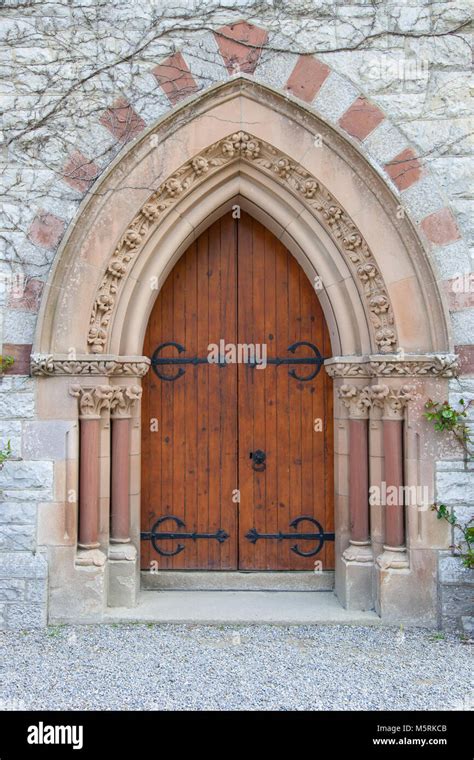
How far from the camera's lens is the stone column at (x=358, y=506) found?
4.08 metres

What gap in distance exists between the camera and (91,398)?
13.2 ft

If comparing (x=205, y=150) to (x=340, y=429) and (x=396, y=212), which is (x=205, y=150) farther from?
(x=340, y=429)

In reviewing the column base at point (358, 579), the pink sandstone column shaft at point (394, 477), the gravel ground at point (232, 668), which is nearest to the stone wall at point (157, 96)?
the pink sandstone column shaft at point (394, 477)

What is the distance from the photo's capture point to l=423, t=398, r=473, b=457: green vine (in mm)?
3877

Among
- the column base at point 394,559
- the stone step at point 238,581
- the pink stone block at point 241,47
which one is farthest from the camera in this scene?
the stone step at point 238,581

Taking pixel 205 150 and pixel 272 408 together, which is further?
pixel 272 408

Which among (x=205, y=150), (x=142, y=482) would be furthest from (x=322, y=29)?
(x=142, y=482)

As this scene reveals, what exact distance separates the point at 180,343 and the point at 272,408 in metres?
0.84

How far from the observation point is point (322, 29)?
13.3 feet

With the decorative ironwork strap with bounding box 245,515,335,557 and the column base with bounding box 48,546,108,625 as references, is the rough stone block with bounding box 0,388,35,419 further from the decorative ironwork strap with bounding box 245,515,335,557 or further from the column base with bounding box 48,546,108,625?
the decorative ironwork strap with bounding box 245,515,335,557

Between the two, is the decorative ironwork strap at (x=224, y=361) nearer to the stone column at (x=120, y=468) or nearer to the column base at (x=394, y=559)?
the stone column at (x=120, y=468)

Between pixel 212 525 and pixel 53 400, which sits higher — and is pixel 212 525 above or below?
below

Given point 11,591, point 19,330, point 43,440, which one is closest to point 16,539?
point 11,591

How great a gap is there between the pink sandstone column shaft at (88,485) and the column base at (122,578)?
178 millimetres
